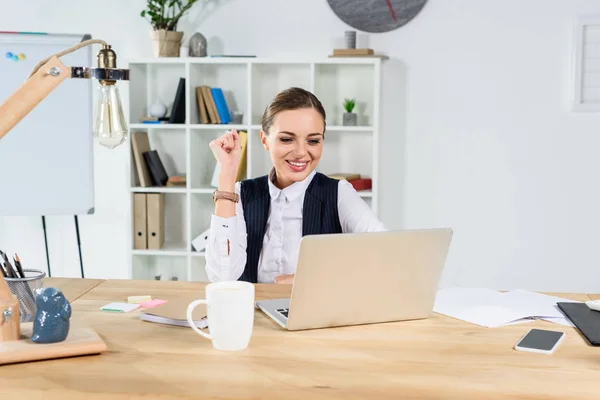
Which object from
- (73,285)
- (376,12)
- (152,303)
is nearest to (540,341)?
(152,303)

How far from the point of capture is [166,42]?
3725 mm

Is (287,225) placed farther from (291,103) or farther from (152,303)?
(152,303)

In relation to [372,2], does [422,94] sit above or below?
below

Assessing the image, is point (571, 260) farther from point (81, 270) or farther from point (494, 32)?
point (81, 270)

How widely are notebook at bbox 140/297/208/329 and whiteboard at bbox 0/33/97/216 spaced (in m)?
2.43

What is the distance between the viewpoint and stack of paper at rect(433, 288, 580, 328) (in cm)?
152

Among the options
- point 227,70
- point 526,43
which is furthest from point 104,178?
point 526,43

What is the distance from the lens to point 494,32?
3.71m

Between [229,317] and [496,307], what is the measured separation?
0.67 m

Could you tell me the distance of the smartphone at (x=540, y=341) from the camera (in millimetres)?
1321

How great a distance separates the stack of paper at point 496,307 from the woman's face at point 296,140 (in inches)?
24.6

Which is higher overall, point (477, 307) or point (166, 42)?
point (166, 42)

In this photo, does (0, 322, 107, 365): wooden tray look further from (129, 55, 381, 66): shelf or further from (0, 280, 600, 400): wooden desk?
(129, 55, 381, 66): shelf

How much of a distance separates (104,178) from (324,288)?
2.95m
